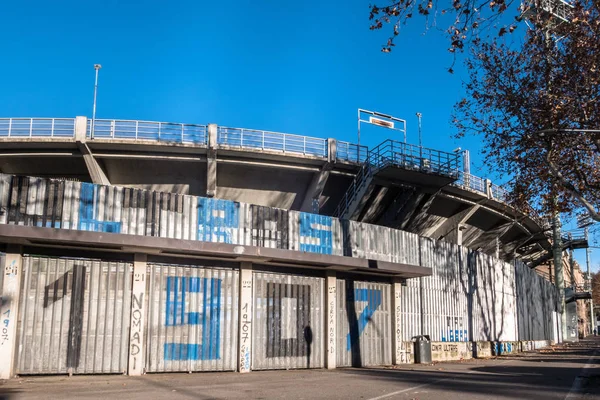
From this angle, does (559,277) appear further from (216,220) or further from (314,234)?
(216,220)

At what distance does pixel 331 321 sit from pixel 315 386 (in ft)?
18.6

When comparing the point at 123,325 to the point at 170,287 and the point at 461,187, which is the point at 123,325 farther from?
the point at 461,187

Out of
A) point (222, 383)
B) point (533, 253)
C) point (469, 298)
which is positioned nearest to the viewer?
point (222, 383)

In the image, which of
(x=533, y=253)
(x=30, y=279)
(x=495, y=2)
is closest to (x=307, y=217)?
(x=30, y=279)

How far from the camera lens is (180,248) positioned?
1440 cm

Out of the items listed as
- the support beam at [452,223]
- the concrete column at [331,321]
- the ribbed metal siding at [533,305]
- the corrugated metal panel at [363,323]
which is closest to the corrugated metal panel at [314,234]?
the concrete column at [331,321]

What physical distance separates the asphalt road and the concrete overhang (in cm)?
315

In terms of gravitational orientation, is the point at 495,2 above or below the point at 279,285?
above

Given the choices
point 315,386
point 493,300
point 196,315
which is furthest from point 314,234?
point 493,300

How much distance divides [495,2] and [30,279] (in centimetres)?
1183

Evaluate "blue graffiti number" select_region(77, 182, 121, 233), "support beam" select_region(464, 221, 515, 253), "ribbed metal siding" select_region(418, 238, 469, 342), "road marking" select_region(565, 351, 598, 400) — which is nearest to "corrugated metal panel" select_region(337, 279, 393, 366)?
"ribbed metal siding" select_region(418, 238, 469, 342)

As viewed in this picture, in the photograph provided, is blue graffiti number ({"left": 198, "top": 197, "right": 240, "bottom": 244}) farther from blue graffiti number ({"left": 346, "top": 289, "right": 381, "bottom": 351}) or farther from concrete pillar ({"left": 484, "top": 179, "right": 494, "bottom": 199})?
concrete pillar ({"left": 484, "top": 179, "right": 494, "bottom": 199})

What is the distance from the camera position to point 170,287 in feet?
49.8

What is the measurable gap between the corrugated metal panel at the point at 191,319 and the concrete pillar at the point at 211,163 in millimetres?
11179
